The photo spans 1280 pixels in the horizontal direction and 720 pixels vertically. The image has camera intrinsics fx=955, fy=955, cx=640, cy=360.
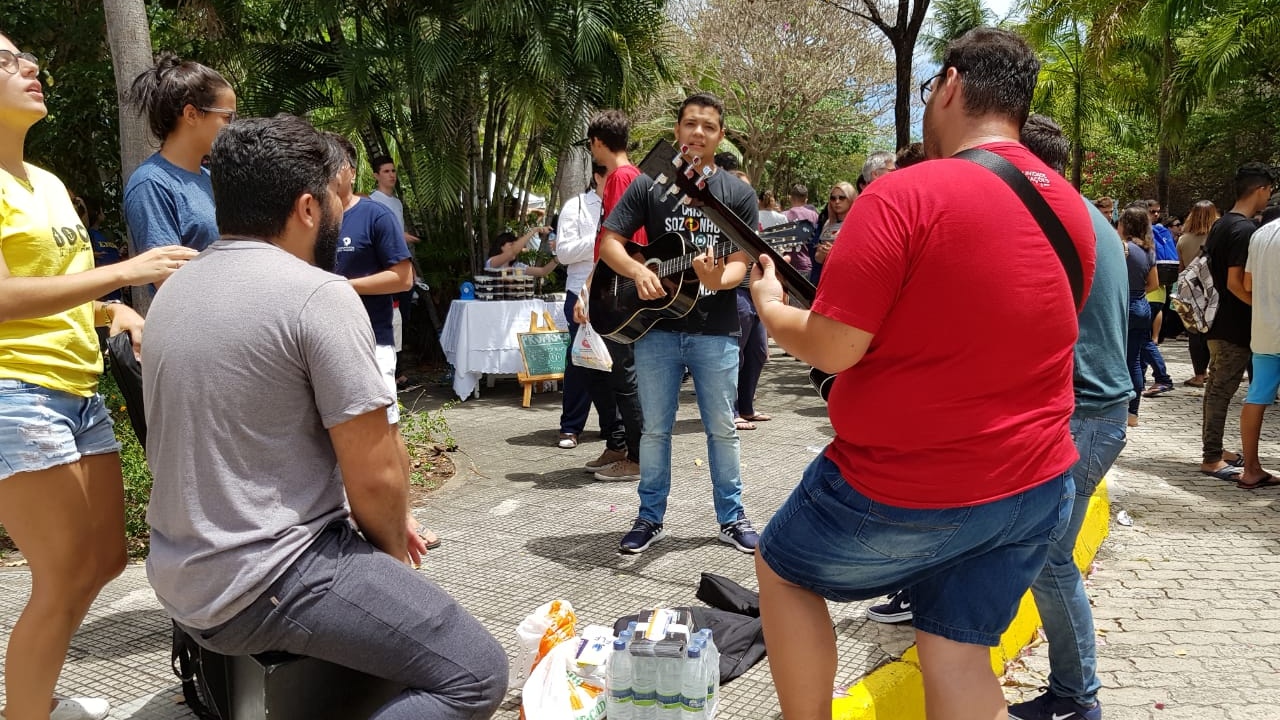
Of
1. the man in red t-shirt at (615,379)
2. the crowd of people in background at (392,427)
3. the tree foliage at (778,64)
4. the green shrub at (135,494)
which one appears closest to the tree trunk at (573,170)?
the man in red t-shirt at (615,379)

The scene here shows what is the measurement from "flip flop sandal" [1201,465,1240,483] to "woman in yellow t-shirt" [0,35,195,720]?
273 inches

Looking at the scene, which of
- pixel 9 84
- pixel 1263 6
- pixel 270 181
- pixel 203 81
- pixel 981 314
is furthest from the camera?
pixel 1263 6

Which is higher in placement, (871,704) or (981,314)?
(981,314)

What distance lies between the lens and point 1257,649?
3.98m

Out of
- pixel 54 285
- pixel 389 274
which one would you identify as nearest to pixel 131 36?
pixel 389 274

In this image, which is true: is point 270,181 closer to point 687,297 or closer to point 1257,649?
point 687,297

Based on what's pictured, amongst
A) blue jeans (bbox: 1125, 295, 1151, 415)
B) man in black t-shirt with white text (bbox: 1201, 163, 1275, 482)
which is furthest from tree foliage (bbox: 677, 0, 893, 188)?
man in black t-shirt with white text (bbox: 1201, 163, 1275, 482)

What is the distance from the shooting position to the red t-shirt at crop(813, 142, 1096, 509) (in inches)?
81.9

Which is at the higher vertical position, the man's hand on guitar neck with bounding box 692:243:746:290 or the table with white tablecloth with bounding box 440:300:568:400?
the man's hand on guitar neck with bounding box 692:243:746:290

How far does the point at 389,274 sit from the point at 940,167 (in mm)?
2978

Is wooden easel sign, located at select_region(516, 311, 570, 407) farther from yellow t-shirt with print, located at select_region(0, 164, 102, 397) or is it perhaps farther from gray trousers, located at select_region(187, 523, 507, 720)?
gray trousers, located at select_region(187, 523, 507, 720)

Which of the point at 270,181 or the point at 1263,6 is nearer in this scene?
the point at 270,181

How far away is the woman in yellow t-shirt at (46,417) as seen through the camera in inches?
102

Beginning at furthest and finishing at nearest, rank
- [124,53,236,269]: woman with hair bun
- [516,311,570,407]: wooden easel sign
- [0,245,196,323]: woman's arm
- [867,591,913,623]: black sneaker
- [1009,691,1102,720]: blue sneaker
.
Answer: [516,311,570,407]: wooden easel sign → [867,591,913,623]: black sneaker → [124,53,236,269]: woman with hair bun → [1009,691,1102,720]: blue sneaker → [0,245,196,323]: woman's arm
